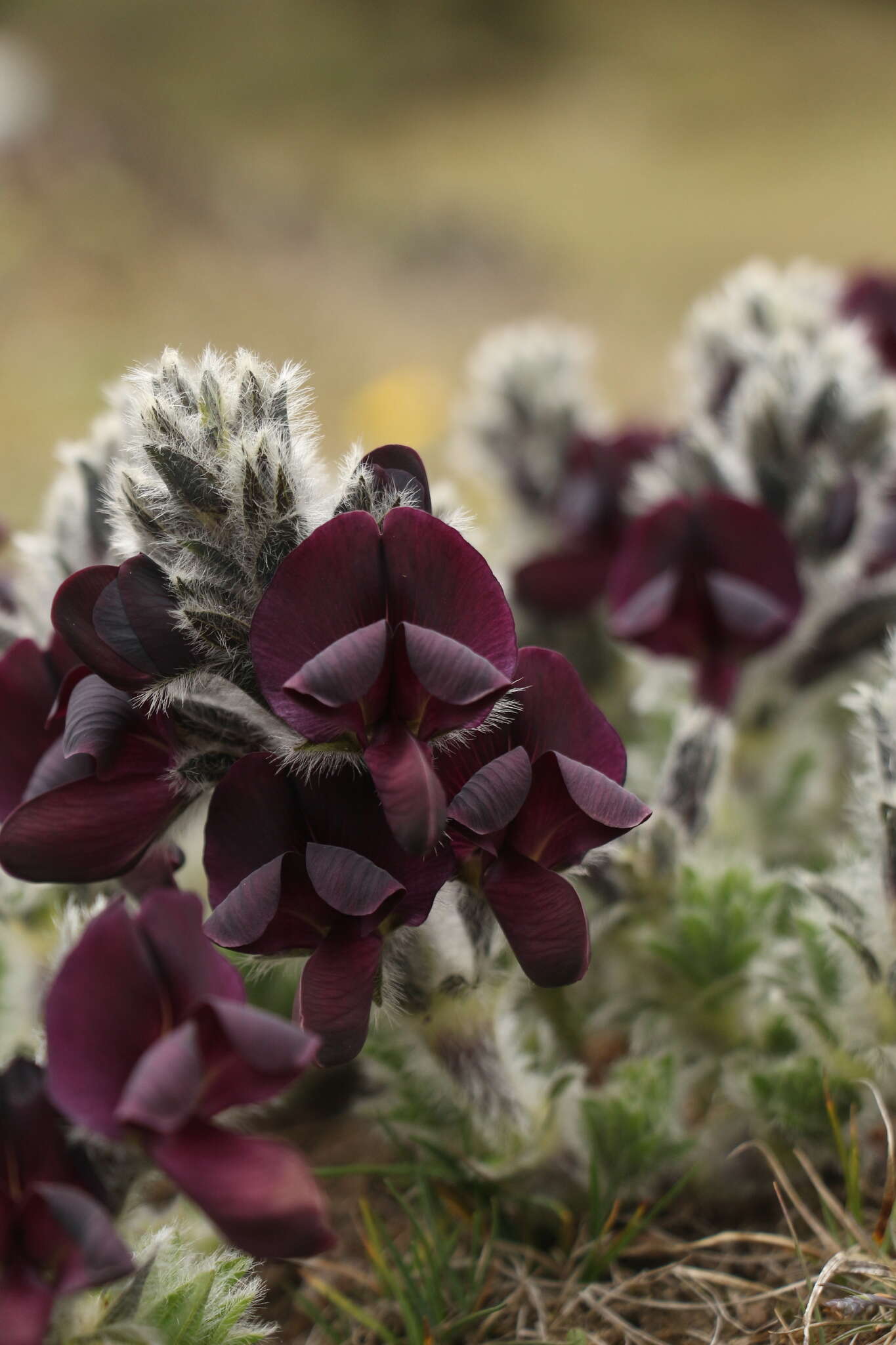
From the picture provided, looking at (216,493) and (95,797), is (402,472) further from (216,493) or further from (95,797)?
(95,797)

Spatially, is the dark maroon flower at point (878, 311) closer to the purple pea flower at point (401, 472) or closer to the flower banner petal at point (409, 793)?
the purple pea flower at point (401, 472)

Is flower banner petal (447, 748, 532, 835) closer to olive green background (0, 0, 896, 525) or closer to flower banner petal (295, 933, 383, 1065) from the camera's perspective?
flower banner petal (295, 933, 383, 1065)

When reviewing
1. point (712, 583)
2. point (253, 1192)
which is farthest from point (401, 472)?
point (712, 583)

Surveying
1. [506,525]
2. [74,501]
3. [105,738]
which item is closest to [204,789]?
[105,738]

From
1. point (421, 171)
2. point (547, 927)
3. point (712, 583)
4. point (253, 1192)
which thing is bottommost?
point (253, 1192)

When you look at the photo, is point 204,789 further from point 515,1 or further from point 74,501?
point 515,1
